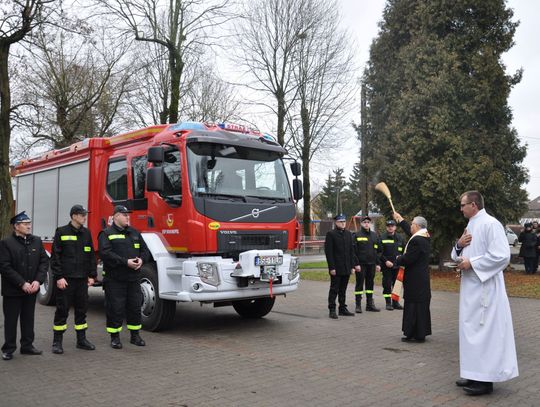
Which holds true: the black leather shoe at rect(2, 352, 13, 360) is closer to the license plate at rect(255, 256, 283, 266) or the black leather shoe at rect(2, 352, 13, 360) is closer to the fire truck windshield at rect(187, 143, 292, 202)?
the fire truck windshield at rect(187, 143, 292, 202)

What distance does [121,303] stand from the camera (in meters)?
7.50

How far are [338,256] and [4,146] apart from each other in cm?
1468

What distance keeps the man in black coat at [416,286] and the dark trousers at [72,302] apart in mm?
4729

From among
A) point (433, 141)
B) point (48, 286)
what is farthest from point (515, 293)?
point (48, 286)

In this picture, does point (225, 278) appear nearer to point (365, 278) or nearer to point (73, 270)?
point (73, 270)

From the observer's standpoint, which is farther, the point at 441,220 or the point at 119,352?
the point at 441,220

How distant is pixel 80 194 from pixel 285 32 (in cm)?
2196

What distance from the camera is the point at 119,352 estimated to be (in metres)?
7.22

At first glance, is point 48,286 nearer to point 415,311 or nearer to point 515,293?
point 415,311

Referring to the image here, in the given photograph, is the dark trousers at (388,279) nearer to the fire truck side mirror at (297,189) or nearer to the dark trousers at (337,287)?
the dark trousers at (337,287)

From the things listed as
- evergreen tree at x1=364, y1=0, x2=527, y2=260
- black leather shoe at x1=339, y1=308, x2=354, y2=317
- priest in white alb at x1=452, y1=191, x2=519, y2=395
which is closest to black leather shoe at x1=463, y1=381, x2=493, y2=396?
priest in white alb at x1=452, y1=191, x2=519, y2=395

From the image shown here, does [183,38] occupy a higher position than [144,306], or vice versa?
[183,38]

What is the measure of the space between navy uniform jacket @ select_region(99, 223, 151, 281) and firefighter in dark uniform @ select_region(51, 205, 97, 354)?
0.20 m

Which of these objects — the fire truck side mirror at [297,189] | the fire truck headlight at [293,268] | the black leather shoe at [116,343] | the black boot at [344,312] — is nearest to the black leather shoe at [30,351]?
the black leather shoe at [116,343]
